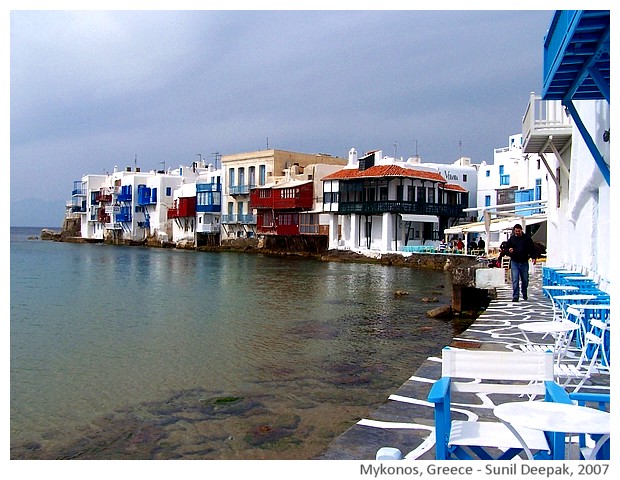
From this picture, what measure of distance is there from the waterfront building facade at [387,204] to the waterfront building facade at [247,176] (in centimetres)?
1138

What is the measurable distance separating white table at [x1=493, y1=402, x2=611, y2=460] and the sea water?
3.64 m

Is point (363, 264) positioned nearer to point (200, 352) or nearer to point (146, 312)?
point (146, 312)

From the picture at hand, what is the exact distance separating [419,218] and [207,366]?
3733cm

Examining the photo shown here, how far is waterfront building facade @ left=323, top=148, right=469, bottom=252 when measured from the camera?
47.5 meters

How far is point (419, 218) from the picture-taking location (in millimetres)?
47125

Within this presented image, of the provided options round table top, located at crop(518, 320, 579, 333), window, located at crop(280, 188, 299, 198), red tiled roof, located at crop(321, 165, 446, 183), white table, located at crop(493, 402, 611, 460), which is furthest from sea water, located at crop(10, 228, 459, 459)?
window, located at crop(280, 188, 299, 198)

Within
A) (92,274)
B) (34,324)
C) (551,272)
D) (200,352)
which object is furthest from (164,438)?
(92,274)

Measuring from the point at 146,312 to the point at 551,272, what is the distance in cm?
1334

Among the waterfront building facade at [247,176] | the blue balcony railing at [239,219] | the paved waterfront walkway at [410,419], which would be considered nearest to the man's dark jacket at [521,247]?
the paved waterfront walkway at [410,419]

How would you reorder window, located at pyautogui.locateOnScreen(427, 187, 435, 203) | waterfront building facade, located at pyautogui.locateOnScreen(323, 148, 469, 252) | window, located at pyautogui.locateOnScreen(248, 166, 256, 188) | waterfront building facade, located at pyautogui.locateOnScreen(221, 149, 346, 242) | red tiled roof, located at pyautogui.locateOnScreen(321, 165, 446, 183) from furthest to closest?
window, located at pyautogui.locateOnScreen(248, 166, 256, 188), waterfront building facade, located at pyautogui.locateOnScreen(221, 149, 346, 242), window, located at pyautogui.locateOnScreen(427, 187, 435, 203), waterfront building facade, located at pyautogui.locateOnScreen(323, 148, 469, 252), red tiled roof, located at pyautogui.locateOnScreen(321, 165, 446, 183)

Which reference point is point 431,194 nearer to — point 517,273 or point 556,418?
point 517,273

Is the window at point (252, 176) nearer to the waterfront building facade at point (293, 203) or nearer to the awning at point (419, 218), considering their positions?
the waterfront building facade at point (293, 203)

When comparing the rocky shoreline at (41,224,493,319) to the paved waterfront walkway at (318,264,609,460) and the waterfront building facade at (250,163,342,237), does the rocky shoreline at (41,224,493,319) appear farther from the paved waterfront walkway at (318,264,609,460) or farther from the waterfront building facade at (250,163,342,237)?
the paved waterfront walkway at (318,264,609,460)
